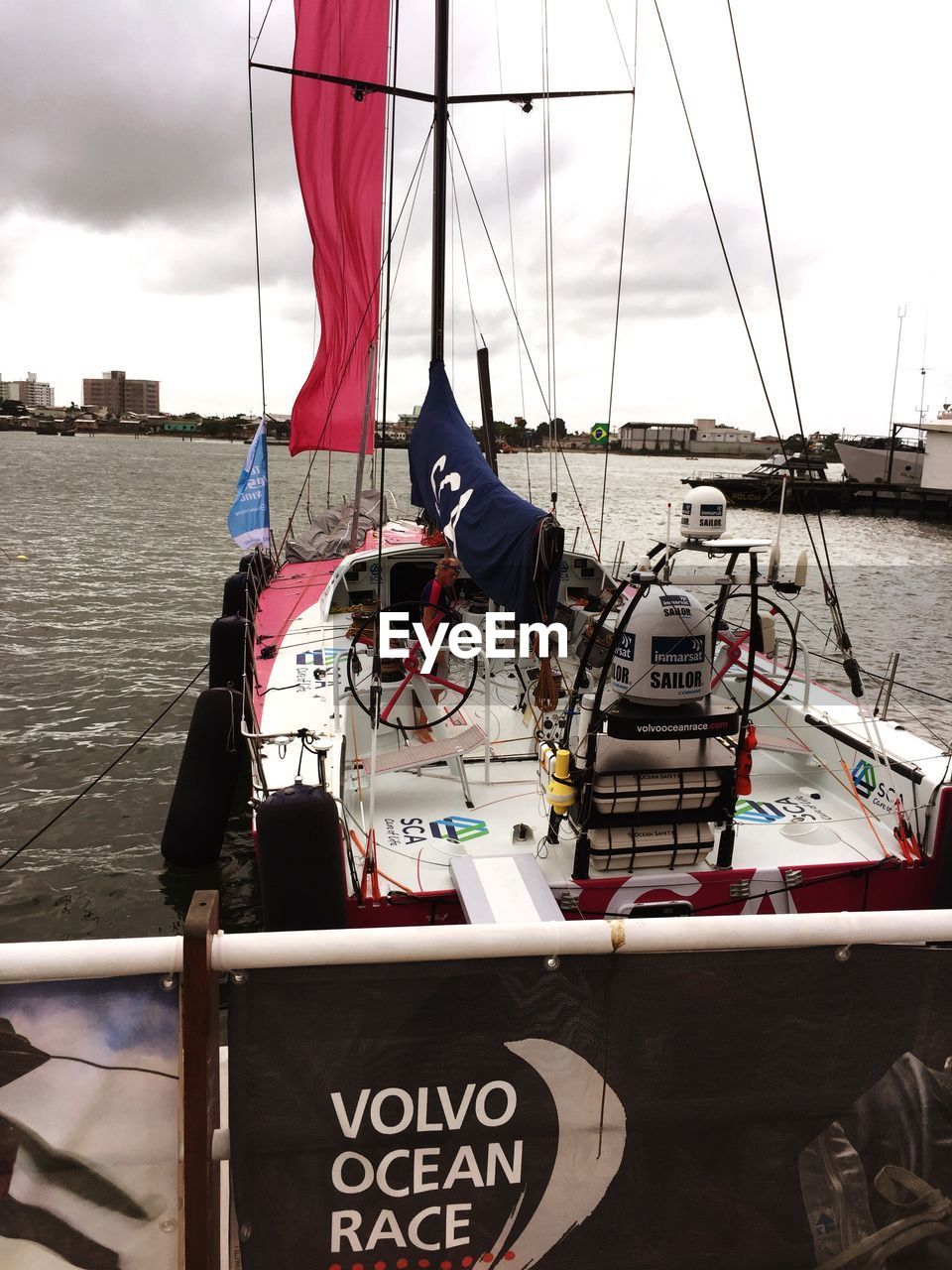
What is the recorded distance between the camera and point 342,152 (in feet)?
41.7

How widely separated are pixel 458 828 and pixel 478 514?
220 centimetres

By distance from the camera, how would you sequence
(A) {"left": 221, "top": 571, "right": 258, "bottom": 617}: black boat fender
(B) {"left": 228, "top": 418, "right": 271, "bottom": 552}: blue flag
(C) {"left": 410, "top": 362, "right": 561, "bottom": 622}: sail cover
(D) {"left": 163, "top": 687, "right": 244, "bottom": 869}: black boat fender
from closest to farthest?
1. (C) {"left": 410, "top": 362, "right": 561, "bottom": 622}: sail cover
2. (D) {"left": 163, "top": 687, "right": 244, "bottom": 869}: black boat fender
3. (A) {"left": 221, "top": 571, "right": 258, "bottom": 617}: black boat fender
4. (B) {"left": 228, "top": 418, "right": 271, "bottom": 552}: blue flag

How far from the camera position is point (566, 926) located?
1.86m

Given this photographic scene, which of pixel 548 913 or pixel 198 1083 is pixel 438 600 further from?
pixel 198 1083

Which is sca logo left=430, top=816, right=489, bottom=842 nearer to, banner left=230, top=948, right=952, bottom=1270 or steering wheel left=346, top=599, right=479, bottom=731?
steering wheel left=346, top=599, right=479, bottom=731

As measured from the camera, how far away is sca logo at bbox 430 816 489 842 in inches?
236

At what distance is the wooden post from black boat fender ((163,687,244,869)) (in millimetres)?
6220

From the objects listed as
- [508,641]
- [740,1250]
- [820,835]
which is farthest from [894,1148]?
[508,641]

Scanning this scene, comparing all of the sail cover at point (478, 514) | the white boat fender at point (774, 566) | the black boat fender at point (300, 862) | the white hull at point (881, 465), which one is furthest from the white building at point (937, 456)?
the black boat fender at point (300, 862)

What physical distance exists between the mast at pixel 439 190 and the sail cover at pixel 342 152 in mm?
3758

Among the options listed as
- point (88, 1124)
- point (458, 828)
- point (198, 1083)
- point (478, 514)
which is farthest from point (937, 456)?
point (88, 1124)

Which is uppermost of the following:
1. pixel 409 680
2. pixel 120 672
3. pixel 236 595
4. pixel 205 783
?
pixel 409 680

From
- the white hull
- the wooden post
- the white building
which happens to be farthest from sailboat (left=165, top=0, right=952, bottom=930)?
the white hull

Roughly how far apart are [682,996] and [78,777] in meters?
10.2
